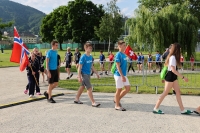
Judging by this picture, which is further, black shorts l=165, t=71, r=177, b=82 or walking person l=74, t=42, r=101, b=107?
walking person l=74, t=42, r=101, b=107

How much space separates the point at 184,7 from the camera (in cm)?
2755

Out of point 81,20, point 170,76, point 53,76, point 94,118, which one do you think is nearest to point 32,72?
point 53,76

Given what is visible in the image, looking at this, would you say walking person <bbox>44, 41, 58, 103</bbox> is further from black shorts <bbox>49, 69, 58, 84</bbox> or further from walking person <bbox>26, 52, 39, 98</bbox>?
walking person <bbox>26, 52, 39, 98</bbox>

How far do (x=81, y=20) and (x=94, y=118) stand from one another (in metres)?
62.1

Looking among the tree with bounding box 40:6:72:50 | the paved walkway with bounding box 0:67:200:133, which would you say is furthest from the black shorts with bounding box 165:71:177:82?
the tree with bounding box 40:6:72:50

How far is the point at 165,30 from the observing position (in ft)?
83.2

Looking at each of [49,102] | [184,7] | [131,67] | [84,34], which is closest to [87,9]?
[84,34]

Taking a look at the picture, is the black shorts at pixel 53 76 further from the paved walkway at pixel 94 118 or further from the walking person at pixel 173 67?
the walking person at pixel 173 67

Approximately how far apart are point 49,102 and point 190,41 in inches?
821

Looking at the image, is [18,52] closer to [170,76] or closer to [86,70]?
[86,70]

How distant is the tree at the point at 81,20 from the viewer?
65062 millimetres

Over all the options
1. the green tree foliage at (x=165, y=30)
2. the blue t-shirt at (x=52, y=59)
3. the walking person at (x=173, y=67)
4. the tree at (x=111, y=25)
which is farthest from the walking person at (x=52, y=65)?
the tree at (x=111, y=25)

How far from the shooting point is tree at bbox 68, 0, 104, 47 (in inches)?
2562

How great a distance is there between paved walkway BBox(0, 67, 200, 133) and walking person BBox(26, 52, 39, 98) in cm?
67
